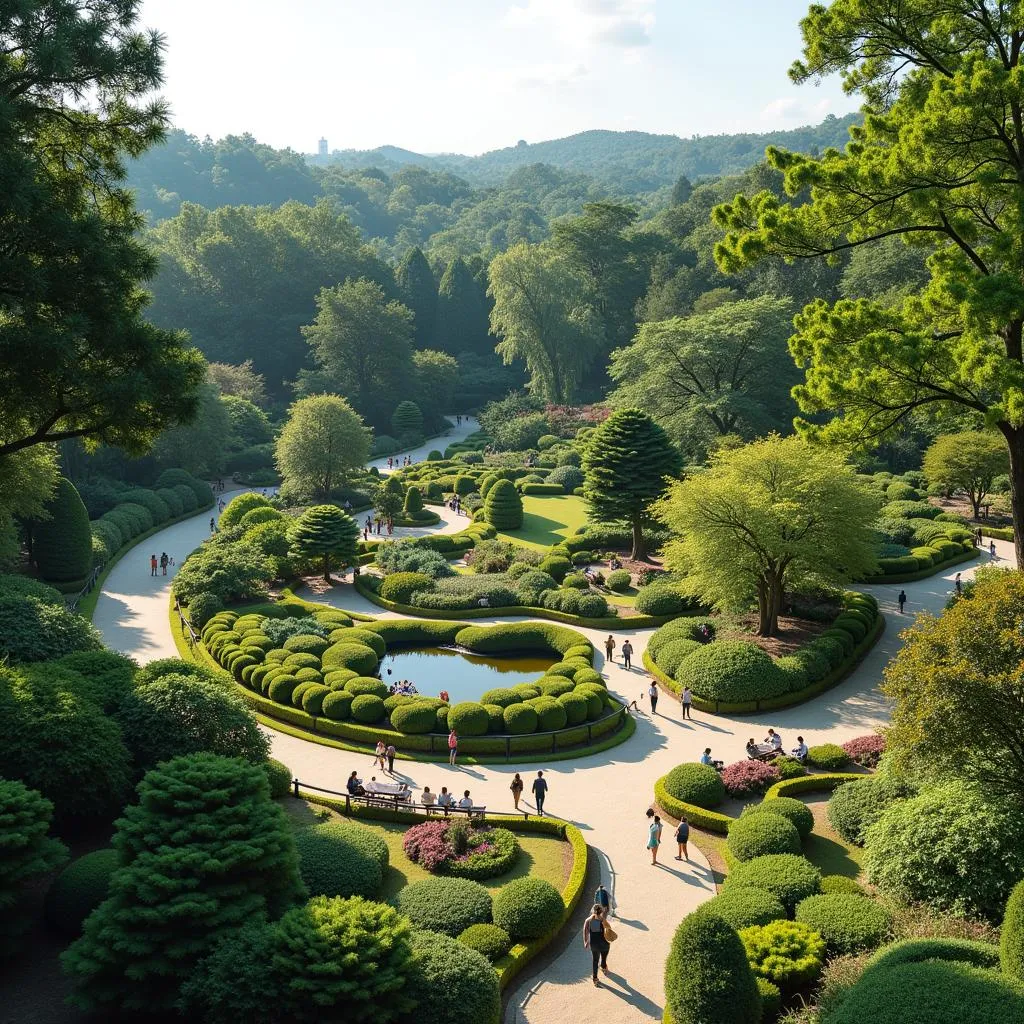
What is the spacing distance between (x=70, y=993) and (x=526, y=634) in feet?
65.6

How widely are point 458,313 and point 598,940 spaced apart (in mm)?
93428

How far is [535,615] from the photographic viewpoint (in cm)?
3294

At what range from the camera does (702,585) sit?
93.7ft

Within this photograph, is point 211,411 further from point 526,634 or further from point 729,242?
point 729,242

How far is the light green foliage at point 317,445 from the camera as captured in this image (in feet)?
165

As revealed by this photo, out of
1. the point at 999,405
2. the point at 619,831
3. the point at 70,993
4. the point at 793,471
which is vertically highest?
the point at 999,405

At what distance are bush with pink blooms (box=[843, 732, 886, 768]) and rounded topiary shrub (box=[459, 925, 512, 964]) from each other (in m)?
10.8

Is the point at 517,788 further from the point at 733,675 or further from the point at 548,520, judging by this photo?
the point at 548,520

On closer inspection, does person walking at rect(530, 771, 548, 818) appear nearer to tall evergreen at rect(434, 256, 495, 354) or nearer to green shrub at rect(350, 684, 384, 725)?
green shrub at rect(350, 684, 384, 725)

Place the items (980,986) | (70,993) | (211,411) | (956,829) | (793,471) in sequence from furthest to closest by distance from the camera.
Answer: (211,411) → (793,471) → (956,829) → (70,993) → (980,986)

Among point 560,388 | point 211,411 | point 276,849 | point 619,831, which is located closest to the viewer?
point 276,849

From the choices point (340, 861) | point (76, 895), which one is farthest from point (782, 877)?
point (76, 895)

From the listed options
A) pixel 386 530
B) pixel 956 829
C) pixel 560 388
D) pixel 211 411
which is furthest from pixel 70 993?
pixel 560 388

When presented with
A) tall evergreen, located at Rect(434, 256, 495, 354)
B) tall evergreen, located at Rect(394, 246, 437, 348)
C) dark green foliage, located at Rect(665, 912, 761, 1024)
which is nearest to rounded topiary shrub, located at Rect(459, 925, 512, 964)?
dark green foliage, located at Rect(665, 912, 761, 1024)
